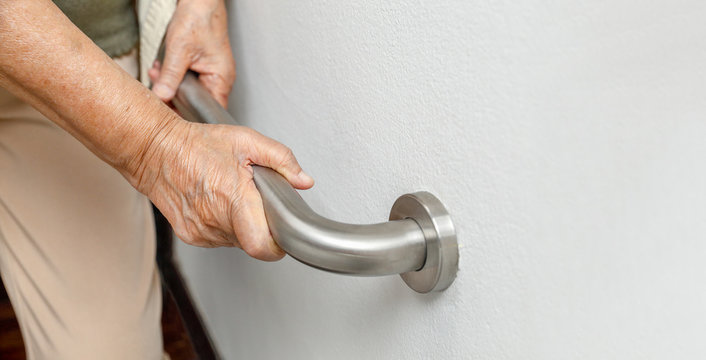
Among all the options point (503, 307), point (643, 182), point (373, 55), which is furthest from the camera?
point (373, 55)

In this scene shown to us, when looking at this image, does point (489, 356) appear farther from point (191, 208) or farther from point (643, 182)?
point (191, 208)

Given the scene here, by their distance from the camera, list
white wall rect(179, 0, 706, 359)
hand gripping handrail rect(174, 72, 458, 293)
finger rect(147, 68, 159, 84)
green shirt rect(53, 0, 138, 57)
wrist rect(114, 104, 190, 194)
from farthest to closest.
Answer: finger rect(147, 68, 159, 84) < green shirt rect(53, 0, 138, 57) < wrist rect(114, 104, 190, 194) < hand gripping handrail rect(174, 72, 458, 293) < white wall rect(179, 0, 706, 359)

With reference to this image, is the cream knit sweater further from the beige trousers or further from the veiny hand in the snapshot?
the veiny hand

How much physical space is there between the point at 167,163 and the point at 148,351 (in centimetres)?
41

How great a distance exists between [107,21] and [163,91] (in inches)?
4.5

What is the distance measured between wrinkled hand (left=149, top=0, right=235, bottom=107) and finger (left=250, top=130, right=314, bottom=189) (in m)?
0.29

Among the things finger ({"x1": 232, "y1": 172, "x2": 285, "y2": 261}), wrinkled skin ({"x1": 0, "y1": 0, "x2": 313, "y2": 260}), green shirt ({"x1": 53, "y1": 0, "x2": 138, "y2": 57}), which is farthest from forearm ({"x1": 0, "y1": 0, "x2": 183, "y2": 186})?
green shirt ({"x1": 53, "y1": 0, "x2": 138, "y2": 57})

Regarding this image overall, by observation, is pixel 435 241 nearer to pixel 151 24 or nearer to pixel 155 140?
pixel 155 140

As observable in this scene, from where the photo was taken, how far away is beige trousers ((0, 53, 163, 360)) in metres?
0.75

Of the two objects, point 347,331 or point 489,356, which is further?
point 347,331

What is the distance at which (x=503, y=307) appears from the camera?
1.31 ft

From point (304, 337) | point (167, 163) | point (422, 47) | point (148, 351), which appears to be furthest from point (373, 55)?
point (148, 351)

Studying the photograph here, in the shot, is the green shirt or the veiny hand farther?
the green shirt

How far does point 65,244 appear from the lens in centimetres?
78
